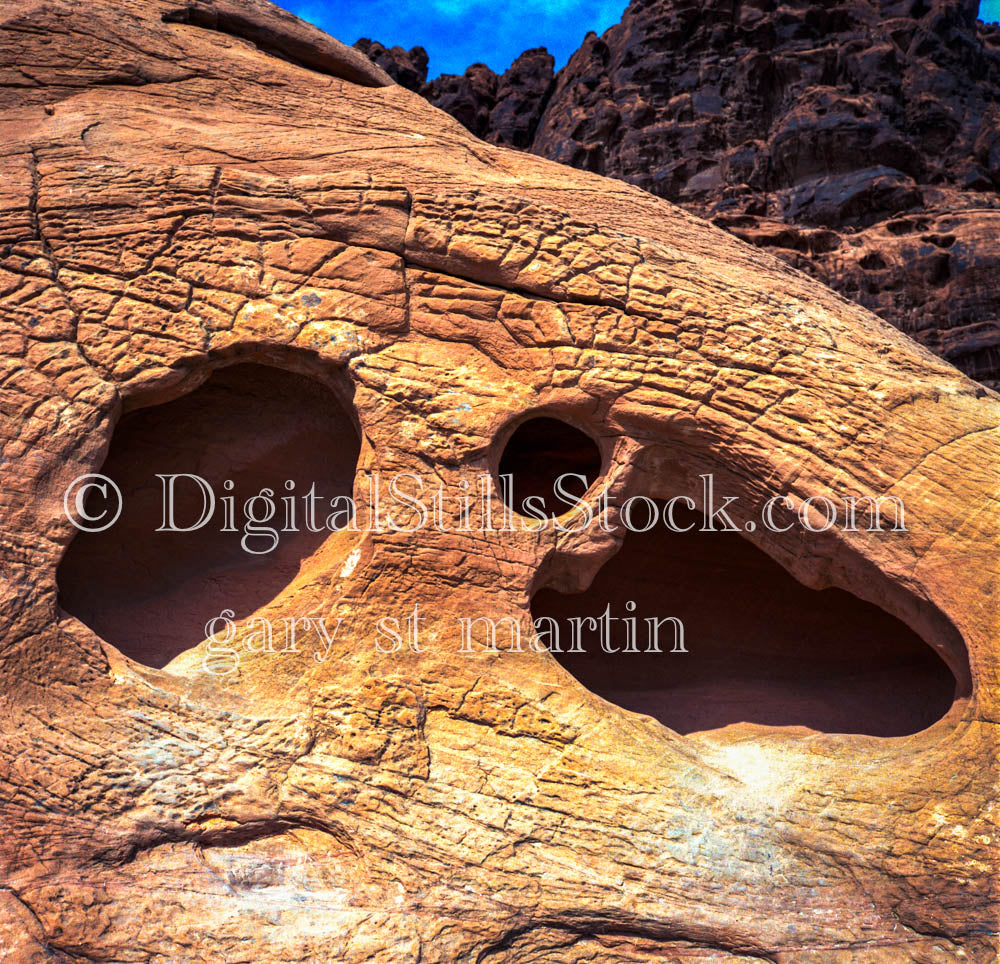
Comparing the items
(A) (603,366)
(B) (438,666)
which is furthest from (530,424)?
(B) (438,666)

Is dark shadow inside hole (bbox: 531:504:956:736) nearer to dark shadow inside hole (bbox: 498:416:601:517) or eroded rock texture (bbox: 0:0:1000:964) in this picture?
eroded rock texture (bbox: 0:0:1000:964)

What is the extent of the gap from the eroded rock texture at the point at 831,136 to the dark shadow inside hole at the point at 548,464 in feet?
23.8

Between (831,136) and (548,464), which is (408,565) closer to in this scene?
(548,464)

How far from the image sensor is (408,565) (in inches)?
147

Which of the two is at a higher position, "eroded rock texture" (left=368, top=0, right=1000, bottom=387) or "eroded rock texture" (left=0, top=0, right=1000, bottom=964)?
"eroded rock texture" (left=368, top=0, right=1000, bottom=387)

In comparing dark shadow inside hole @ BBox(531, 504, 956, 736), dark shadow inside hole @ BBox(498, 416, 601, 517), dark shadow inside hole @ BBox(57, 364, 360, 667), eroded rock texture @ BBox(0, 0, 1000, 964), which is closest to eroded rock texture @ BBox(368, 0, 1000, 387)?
dark shadow inside hole @ BBox(531, 504, 956, 736)

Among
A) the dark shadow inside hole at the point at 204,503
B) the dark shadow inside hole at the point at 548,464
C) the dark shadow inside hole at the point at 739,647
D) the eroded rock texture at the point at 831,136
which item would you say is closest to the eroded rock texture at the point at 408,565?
the dark shadow inside hole at the point at 204,503

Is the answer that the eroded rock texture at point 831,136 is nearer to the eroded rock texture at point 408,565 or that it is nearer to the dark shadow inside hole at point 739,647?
the dark shadow inside hole at point 739,647

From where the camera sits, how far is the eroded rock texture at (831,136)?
36.4 feet

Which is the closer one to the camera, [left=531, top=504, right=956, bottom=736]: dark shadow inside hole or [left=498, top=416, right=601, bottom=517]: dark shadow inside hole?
[left=531, top=504, right=956, bottom=736]: dark shadow inside hole

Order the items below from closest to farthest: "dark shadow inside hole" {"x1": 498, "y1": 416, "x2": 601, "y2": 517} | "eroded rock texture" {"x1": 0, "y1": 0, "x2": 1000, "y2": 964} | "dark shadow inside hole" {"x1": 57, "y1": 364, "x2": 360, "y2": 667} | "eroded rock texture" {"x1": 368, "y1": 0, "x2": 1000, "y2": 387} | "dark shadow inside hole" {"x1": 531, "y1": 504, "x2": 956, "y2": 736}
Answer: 1. "eroded rock texture" {"x1": 0, "y1": 0, "x2": 1000, "y2": 964}
2. "dark shadow inside hole" {"x1": 57, "y1": 364, "x2": 360, "y2": 667}
3. "dark shadow inside hole" {"x1": 531, "y1": 504, "x2": 956, "y2": 736}
4. "dark shadow inside hole" {"x1": 498, "y1": 416, "x2": 601, "y2": 517}
5. "eroded rock texture" {"x1": 368, "y1": 0, "x2": 1000, "y2": 387}

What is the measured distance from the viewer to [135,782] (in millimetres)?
3277

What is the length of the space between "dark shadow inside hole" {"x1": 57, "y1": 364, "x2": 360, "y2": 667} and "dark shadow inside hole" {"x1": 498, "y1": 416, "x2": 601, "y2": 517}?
4.29 feet

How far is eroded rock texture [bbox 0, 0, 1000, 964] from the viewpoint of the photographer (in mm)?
3291
